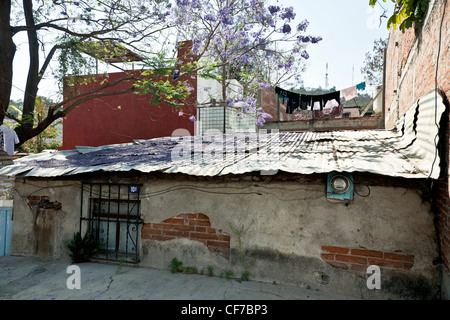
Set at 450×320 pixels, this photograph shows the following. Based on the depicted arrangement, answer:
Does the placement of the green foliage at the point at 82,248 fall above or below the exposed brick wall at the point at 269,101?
below

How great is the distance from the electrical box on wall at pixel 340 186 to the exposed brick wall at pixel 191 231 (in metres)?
1.89

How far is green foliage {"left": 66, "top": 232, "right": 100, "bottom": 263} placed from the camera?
206 inches

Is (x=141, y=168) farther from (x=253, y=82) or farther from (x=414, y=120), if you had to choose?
(x=253, y=82)

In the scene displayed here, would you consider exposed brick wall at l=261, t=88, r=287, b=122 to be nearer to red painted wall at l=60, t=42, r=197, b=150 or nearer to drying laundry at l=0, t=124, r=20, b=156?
red painted wall at l=60, t=42, r=197, b=150

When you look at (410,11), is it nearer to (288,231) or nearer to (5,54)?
(288,231)

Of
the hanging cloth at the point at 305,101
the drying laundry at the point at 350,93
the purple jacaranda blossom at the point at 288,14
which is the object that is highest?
the purple jacaranda blossom at the point at 288,14

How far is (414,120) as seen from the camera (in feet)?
13.9

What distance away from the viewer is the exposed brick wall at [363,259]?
3633 millimetres

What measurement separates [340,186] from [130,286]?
3.69 m

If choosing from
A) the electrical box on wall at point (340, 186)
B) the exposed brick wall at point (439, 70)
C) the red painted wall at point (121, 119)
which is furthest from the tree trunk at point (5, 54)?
the exposed brick wall at point (439, 70)

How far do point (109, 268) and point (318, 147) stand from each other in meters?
4.71

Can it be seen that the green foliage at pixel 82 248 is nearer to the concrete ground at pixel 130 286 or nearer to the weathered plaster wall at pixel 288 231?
the concrete ground at pixel 130 286
